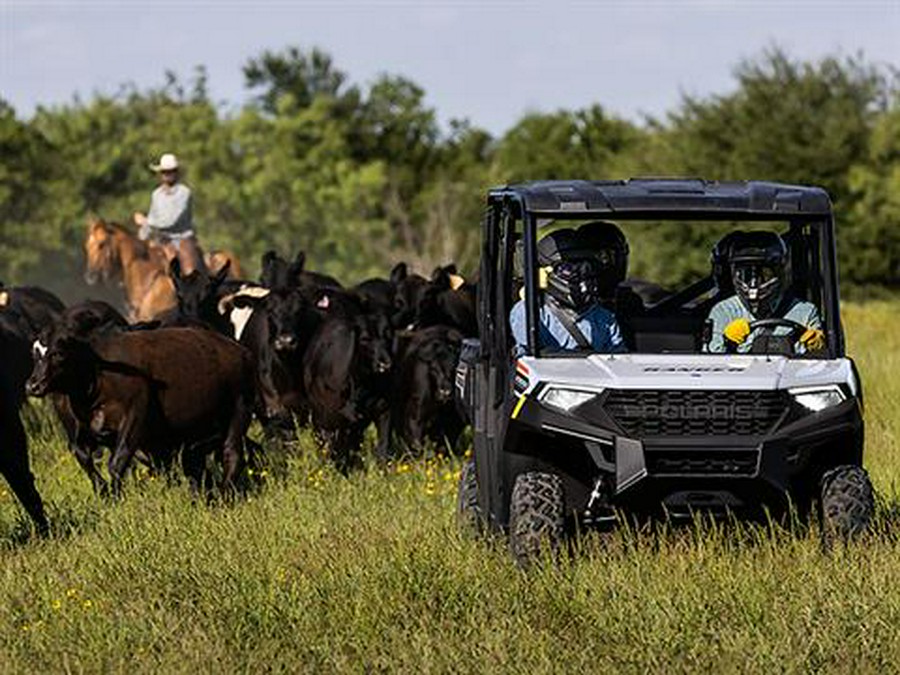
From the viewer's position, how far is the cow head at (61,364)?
50.6ft

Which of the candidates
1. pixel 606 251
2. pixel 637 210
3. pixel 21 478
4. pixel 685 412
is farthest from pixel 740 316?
pixel 21 478

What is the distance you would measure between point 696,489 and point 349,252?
6221 centimetres

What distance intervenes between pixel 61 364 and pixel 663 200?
219 inches

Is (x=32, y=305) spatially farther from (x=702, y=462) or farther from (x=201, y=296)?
(x=702, y=462)

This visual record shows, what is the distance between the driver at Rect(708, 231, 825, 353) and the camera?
11.6 m

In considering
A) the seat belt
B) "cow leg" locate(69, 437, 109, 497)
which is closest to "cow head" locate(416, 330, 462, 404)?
"cow leg" locate(69, 437, 109, 497)

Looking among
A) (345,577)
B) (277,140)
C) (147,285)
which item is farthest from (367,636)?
(277,140)

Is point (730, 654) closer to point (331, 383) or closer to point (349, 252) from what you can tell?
point (331, 383)

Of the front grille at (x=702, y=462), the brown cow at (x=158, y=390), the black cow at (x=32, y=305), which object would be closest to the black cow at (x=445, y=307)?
the black cow at (x=32, y=305)

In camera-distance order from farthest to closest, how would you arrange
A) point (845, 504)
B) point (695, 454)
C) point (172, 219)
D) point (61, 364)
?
1. point (172, 219)
2. point (61, 364)
3. point (845, 504)
4. point (695, 454)

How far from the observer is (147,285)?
29.6m

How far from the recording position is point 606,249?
11641 millimetres

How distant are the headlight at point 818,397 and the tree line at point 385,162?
4336cm

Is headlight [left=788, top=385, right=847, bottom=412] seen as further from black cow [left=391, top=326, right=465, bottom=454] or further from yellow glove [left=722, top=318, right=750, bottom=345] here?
black cow [left=391, top=326, right=465, bottom=454]
